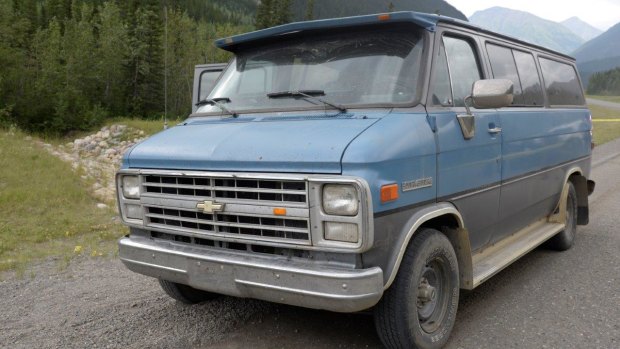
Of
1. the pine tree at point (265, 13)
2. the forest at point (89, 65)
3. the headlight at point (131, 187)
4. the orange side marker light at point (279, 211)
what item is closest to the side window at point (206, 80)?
the headlight at point (131, 187)

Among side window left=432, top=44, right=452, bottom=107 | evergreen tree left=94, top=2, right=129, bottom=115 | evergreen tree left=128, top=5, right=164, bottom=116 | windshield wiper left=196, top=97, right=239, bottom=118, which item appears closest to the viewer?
side window left=432, top=44, right=452, bottom=107

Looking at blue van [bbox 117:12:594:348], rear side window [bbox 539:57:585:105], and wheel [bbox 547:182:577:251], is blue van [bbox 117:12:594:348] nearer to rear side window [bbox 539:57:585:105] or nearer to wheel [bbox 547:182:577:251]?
rear side window [bbox 539:57:585:105]

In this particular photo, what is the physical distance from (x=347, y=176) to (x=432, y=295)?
4.20 ft

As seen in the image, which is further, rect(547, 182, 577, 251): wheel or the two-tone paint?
rect(547, 182, 577, 251): wheel

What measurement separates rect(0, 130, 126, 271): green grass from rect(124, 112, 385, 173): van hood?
3104 mm

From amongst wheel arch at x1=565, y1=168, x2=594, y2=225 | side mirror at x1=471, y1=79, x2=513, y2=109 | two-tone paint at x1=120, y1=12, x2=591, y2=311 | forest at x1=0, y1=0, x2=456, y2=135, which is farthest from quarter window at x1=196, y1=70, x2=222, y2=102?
forest at x1=0, y1=0, x2=456, y2=135

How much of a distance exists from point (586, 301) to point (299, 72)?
125 inches

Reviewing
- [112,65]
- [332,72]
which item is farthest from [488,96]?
[112,65]

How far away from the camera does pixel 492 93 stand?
3811 mm

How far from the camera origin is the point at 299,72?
412 centimetres

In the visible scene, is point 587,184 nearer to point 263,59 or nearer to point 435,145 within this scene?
point 435,145

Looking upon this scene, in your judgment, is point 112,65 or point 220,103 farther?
point 112,65

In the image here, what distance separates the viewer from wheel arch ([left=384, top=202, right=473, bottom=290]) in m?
3.21

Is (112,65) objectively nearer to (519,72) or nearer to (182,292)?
(182,292)
